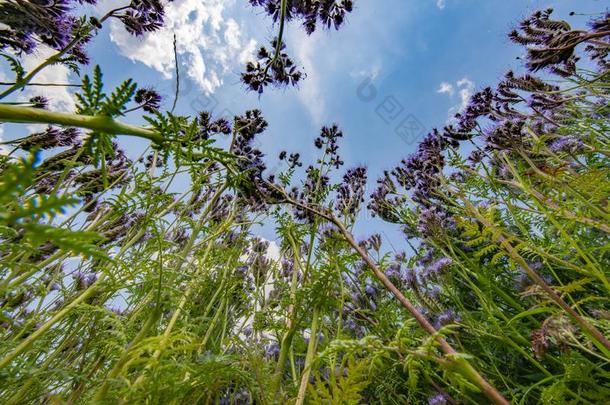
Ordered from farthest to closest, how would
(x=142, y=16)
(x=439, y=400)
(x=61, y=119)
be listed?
(x=142, y=16)
(x=439, y=400)
(x=61, y=119)

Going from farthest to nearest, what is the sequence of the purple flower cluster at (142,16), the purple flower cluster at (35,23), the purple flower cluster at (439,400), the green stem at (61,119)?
the purple flower cluster at (142,16) < the purple flower cluster at (439,400) < the purple flower cluster at (35,23) < the green stem at (61,119)

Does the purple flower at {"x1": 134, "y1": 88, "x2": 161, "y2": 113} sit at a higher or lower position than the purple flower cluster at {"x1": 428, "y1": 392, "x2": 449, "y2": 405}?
higher

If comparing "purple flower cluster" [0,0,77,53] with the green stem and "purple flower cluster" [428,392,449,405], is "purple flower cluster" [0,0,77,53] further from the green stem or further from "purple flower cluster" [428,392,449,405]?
"purple flower cluster" [428,392,449,405]

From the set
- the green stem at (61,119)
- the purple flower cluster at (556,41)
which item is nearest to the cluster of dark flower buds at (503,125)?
the purple flower cluster at (556,41)

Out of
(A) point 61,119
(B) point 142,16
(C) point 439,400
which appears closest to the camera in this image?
(A) point 61,119

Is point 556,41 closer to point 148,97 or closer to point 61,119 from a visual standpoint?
point 61,119

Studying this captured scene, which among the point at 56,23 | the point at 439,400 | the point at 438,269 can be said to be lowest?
the point at 439,400

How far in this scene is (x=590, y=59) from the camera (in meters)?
2.58

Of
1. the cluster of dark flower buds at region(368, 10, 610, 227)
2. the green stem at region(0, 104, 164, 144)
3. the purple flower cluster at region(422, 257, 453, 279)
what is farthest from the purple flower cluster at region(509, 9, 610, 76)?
the green stem at region(0, 104, 164, 144)

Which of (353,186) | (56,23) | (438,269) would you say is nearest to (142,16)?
(56,23)

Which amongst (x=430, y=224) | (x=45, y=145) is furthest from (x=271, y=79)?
(x=45, y=145)

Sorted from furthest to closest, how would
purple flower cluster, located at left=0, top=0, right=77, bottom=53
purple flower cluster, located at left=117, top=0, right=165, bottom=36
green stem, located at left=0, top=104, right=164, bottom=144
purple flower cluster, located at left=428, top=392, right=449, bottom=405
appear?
purple flower cluster, located at left=117, top=0, right=165, bottom=36 < purple flower cluster, located at left=428, top=392, right=449, bottom=405 < purple flower cluster, located at left=0, top=0, right=77, bottom=53 < green stem, located at left=0, top=104, right=164, bottom=144

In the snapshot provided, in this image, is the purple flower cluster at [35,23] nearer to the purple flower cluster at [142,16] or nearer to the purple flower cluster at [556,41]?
the purple flower cluster at [142,16]

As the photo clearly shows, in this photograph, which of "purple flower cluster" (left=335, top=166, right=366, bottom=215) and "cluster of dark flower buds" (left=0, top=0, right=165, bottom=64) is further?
"purple flower cluster" (left=335, top=166, right=366, bottom=215)
